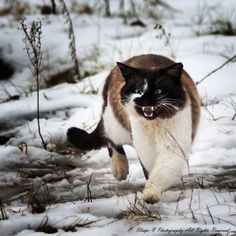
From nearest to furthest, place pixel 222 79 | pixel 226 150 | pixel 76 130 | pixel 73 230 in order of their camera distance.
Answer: pixel 73 230, pixel 226 150, pixel 76 130, pixel 222 79

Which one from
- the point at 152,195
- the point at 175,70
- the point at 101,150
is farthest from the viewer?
the point at 101,150

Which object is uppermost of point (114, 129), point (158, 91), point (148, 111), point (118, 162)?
point (158, 91)

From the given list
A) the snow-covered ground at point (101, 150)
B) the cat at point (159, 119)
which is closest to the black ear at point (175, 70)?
the cat at point (159, 119)

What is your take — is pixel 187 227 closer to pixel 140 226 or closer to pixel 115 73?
pixel 140 226

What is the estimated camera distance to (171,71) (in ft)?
9.45

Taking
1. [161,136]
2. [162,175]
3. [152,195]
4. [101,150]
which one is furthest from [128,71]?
[101,150]

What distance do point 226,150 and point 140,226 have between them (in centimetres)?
131

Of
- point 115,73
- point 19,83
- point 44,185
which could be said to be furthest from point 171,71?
point 19,83

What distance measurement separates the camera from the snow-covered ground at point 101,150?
7.98 ft

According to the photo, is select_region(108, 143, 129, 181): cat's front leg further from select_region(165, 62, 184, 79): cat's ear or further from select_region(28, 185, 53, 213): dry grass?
select_region(165, 62, 184, 79): cat's ear

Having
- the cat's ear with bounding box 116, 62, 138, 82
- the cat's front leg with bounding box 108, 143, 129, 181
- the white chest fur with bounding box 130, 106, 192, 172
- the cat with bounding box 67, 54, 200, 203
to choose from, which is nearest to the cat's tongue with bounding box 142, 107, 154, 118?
the cat with bounding box 67, 54, 200, 203

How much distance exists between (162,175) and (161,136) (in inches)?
9.8

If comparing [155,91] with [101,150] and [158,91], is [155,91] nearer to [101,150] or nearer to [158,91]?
[158,91]

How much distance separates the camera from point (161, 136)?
9.59ft
